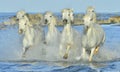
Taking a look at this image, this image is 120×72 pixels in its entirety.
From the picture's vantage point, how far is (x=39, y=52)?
818 inches

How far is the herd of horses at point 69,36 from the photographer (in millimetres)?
18609

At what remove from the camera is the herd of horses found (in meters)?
18.6

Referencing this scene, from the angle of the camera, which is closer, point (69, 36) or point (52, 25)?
point (69, 36)

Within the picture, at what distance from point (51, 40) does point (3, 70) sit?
4.35 metres

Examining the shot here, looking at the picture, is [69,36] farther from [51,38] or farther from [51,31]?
[51,31]

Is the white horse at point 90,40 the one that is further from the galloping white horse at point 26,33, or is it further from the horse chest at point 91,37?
the galloping white horse at point 26,33

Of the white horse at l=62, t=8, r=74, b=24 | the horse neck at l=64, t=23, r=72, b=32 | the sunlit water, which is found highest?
the white horse at l=62, t=8, r=74, b=24

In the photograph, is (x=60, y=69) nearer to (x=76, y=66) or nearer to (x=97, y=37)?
(x=76, y=66)

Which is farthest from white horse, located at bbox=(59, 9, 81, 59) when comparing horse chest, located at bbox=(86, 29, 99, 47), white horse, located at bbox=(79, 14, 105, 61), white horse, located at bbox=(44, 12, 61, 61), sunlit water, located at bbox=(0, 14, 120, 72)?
horse chest, located at bbox=(86, 29, 99, 47)

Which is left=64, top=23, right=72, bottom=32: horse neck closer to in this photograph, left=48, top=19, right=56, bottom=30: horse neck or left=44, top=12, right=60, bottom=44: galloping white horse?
left=44, top=12, right=60, bottom=44: galloping white horse

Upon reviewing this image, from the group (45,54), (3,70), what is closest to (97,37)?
(45,54)

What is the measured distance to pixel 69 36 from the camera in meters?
19.5

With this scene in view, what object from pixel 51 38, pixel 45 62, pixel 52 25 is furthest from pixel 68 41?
pixel 52 25

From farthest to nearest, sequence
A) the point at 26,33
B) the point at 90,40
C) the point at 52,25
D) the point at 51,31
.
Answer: the point at 52,25 → the point at 51,31 → the point at 26,33 → the point at 90,40
